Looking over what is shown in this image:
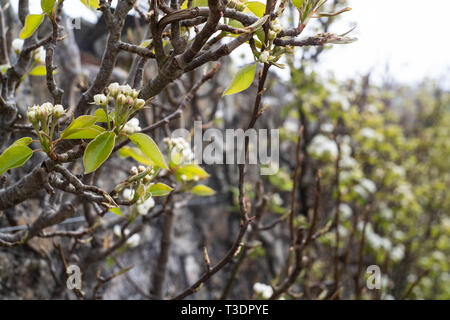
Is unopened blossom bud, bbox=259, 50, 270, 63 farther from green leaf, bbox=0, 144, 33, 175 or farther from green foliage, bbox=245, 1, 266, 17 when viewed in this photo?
green leaf, bbox=0, 144, 33, 175

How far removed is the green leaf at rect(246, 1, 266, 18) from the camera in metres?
0.51

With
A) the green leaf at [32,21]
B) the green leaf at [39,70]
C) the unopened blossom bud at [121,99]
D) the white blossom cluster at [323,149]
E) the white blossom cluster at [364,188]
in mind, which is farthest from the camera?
the white blossom cluster at [364,188]

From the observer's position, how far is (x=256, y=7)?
0.51 metres

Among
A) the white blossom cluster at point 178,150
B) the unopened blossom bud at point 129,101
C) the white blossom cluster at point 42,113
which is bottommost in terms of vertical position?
the white blossom cluster at point 178,150

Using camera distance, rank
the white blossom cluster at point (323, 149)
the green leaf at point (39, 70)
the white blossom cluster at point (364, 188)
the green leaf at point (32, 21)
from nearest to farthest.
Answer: the green leaf at point (32, 21) → the green leaf at point (39, 70) → the white blossom cluster at point (323, 149) → the white blossom cluster at point (364, 188)

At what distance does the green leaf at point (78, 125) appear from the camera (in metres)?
0.49

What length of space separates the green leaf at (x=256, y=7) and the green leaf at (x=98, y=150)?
0.27 m

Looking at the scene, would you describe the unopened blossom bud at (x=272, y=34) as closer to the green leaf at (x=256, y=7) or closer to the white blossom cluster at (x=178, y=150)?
the green leaf at (x=256, y=7)

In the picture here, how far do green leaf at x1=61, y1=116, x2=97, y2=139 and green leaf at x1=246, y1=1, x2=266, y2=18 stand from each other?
0.90ft

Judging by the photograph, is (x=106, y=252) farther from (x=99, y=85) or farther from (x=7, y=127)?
(x=99, y=85)

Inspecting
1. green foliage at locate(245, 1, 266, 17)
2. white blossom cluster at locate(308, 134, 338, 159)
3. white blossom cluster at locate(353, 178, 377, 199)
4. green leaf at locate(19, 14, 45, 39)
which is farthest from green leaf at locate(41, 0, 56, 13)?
white blossom cluster at locate(353, 178, 377, 199)

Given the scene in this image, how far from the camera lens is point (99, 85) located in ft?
1.90

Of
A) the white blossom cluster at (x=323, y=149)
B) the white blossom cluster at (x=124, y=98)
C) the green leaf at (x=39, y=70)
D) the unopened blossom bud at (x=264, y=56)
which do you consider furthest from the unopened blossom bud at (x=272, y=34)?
the white blossom cluster at (x=323, y=149)

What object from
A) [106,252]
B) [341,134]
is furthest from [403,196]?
[106,252]
